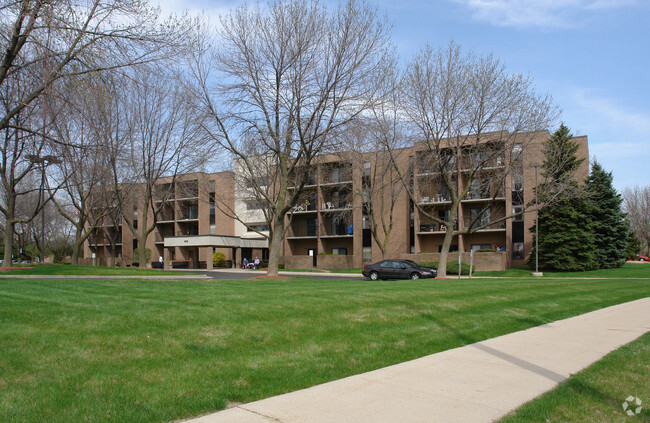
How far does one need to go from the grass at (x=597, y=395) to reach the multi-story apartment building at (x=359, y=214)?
25.5m

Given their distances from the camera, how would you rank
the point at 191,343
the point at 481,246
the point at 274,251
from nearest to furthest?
the point at 191,343
the point at 274,251
the point at 481,246

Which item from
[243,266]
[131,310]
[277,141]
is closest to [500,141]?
[277,141]

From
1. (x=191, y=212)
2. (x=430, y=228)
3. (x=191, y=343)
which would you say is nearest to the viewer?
(x=191, y=343)

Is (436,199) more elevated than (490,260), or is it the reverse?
(436,199)

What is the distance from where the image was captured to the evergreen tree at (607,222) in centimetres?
4159

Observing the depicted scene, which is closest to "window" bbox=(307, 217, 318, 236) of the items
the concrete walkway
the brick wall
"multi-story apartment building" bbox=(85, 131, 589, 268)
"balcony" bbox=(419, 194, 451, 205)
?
"multi-story apartment building" bbox=(85, 131, 589, 268)

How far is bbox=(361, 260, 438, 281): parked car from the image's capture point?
103 feet

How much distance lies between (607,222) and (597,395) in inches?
1645

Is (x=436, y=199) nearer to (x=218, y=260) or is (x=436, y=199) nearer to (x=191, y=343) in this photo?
(x=218, y=260)

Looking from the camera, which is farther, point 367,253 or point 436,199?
point 367,253

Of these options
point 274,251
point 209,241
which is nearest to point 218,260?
point 209,241

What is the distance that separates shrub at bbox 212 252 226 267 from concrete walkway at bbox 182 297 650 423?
50.9 m

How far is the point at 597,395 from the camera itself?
18.4 ft

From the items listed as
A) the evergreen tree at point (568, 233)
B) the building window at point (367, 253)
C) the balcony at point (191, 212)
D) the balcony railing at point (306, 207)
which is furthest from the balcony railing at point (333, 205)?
the evergreen tree at point (568, 233)
